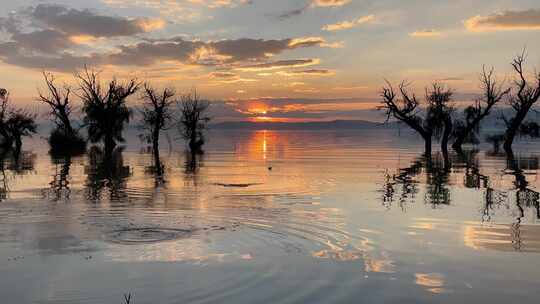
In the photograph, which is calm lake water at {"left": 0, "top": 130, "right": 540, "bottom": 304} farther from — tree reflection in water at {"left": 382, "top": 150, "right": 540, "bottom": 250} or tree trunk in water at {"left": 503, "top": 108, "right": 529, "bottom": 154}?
tree trunk in water at {"left": 503, "top": 108, "right": 529, "bottom": 154}

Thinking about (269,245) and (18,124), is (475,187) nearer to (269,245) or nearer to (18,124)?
(269,245)

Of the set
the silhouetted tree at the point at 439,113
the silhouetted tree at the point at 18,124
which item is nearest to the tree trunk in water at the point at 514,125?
the silhouetted tree at the point at 439,113

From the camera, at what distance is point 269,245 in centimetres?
963

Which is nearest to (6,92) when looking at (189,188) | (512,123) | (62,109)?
(62,109)

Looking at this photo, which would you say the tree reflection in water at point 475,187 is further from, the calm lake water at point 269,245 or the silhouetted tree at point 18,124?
the silhouetted tree at point 18,124

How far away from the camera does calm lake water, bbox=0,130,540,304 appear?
22.8 ft

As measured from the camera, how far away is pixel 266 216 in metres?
12.8

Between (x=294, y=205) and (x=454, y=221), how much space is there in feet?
14.7

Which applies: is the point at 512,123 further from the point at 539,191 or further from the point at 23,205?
the point at 23,205

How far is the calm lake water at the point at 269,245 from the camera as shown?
6.96m

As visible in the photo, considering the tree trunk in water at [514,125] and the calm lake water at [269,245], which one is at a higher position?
the tree trunk in water at [514,125]

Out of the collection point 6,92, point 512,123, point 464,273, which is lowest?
point 464,273

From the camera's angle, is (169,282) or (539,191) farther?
(539,191)

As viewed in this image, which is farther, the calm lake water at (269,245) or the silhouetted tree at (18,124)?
the silhouetted tree at (18,124)
